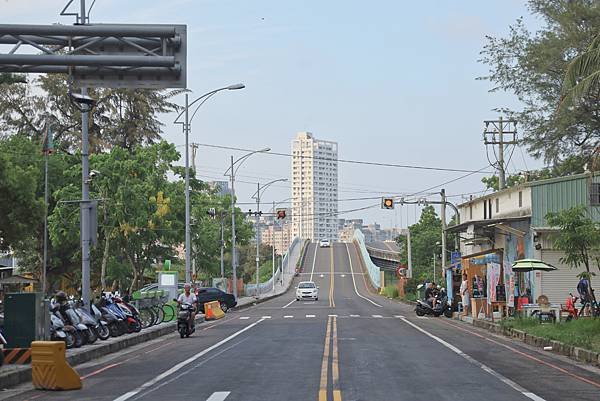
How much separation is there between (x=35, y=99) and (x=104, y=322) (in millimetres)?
37428

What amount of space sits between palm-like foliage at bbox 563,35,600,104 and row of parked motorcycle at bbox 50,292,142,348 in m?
13.5

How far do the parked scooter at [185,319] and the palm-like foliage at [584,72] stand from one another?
1480 cm

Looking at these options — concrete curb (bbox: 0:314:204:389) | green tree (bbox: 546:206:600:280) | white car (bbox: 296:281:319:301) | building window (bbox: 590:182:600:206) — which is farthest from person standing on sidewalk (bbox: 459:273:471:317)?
white car (bbox: 296:281:319:301)

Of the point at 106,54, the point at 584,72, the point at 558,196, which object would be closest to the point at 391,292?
the point at 558,196

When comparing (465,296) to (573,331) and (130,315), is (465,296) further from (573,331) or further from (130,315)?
(130,315)

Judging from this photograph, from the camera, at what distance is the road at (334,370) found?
15336 mm

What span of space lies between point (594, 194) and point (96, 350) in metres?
25.8

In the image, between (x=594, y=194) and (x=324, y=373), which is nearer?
(x=324, y=373)

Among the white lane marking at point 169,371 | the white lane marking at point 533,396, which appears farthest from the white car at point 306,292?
the white lane marking at point 533,396

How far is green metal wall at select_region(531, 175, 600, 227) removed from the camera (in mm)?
41531

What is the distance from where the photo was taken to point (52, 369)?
16859 mm

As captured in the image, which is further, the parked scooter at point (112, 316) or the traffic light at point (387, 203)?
the traffic light at point (387, 203)

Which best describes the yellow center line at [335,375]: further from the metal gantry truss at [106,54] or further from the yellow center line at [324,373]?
the metal gantry truss at [106,54]

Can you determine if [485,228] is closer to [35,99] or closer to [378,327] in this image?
[378,327]
